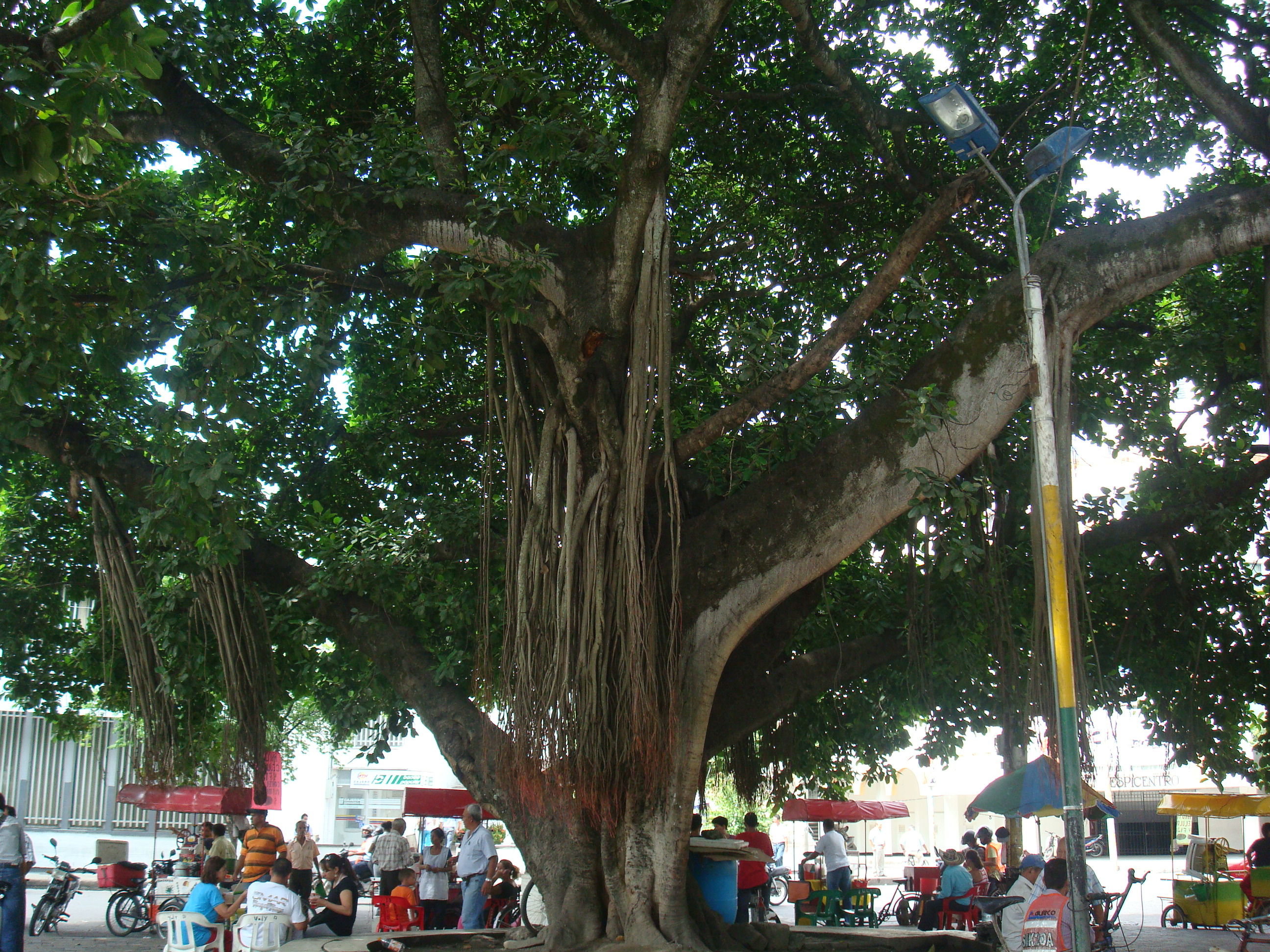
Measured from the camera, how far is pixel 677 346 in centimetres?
717

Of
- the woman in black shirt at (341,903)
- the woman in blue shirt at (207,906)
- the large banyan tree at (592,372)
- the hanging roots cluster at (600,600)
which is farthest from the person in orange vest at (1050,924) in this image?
the woman in black shirt at (341,903)

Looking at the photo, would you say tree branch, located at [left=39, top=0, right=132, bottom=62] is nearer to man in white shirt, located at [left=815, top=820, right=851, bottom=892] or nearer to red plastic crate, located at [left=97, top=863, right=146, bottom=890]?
man in white shirt, located at [left=815, top=820, right=851, bottom=892]

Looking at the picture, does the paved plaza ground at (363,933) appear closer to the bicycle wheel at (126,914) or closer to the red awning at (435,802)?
the bicycle wheel at (126,914)

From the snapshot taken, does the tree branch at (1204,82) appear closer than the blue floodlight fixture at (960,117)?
No

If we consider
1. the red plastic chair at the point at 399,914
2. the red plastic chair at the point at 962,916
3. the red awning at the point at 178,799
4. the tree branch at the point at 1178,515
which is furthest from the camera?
the red awning at the point at 178,799

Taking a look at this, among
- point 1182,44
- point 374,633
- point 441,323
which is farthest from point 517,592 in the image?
point 1182,44

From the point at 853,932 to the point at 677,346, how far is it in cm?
393

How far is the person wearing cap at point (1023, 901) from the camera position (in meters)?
4.82

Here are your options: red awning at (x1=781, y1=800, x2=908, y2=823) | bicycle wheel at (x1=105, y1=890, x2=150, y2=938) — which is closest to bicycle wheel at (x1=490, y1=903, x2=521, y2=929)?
bicycle wheel at (x1=105, y1=890, x2=150, y2=938)

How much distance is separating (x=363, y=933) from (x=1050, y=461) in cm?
693

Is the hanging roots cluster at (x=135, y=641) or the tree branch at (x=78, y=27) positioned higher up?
the tree branch at (x=78, y=27)

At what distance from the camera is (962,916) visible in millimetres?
9078

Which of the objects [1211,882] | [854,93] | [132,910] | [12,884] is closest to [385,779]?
[132,910]

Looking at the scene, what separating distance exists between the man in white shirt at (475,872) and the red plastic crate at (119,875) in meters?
5.39
